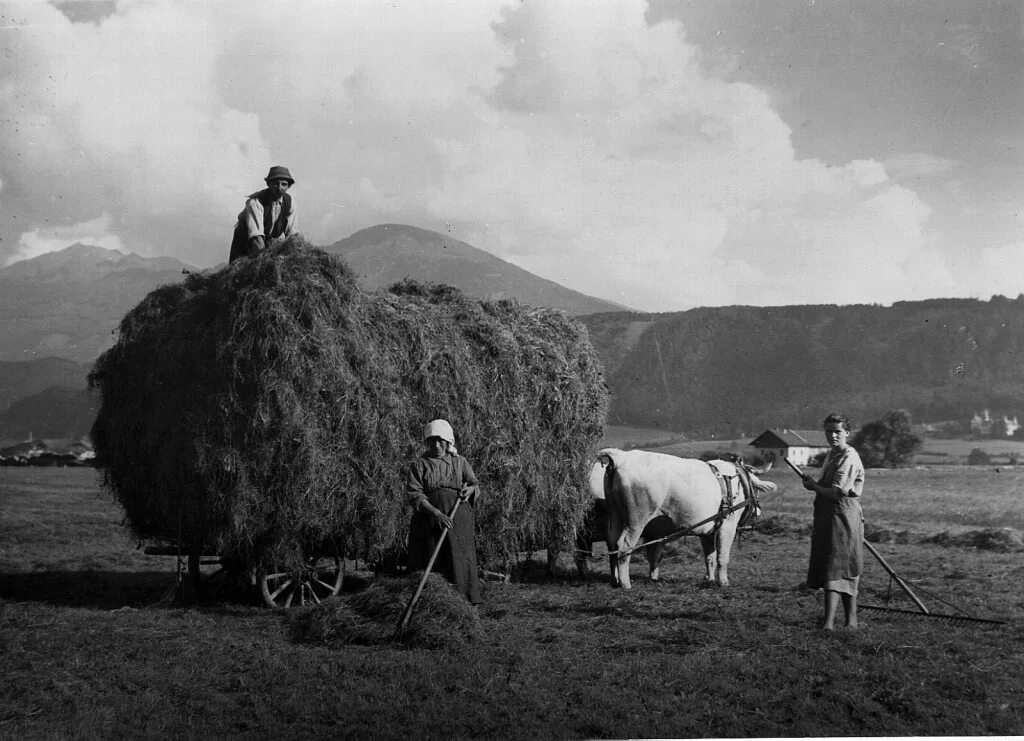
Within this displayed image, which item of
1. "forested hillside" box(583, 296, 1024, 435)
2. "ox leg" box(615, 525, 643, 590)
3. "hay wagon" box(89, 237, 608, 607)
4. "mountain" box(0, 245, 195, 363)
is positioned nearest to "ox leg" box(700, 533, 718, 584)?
"ox leg" box(615, 525, 643, 590)

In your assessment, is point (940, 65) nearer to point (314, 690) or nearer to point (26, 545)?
point (314, 690)

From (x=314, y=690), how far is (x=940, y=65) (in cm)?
897

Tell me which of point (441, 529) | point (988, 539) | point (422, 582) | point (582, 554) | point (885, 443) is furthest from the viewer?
point (885, 443)

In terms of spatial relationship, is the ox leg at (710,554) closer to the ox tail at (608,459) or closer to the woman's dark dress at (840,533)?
the ox tail at (608,459)

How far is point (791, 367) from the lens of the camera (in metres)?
14.2

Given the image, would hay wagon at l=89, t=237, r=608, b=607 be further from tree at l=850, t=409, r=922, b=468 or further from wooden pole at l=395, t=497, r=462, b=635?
tree at l=850, t=409, r=922, b=468

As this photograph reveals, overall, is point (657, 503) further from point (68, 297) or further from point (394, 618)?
point (68, 297)

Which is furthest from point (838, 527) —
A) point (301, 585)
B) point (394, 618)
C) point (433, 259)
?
point (433, 259)

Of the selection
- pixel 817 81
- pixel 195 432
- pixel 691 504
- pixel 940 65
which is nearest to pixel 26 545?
pixel 195 432

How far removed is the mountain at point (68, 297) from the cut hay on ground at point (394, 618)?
9041 millimetres

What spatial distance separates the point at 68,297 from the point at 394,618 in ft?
57.0

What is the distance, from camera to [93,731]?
4680 mm

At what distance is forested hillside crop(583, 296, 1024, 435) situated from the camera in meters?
12.8

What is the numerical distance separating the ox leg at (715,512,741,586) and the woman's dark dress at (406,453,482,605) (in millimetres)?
4124
